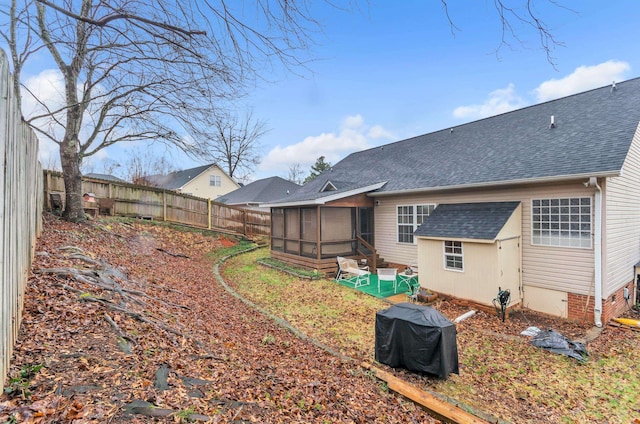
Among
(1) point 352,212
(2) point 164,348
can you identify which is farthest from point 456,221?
(2) point 164,348

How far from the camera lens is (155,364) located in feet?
10.4

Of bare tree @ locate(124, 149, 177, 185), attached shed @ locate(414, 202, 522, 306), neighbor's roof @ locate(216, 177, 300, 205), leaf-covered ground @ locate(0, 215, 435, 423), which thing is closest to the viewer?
leaf-covered ground @ locate(0, 215, 435, 423)

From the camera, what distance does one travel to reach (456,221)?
368 inches

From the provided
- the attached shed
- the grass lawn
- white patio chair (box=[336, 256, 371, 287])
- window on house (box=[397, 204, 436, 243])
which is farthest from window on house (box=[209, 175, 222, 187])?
the attached shed

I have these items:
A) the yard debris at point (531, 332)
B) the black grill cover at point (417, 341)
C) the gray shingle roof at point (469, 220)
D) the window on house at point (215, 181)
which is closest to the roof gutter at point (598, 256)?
the yard debris at point (531, 332)

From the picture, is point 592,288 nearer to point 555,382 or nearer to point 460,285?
point 460,285

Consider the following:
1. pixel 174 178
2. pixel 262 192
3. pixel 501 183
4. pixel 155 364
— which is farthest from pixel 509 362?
pixel 174 178

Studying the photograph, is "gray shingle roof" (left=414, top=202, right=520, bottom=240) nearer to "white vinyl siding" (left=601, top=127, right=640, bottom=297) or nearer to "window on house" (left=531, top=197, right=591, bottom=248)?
"window on house" (left=531, top=197, right=591, bottom=248)

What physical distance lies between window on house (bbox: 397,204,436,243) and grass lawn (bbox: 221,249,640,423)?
3328mm

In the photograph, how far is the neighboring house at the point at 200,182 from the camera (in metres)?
34.5

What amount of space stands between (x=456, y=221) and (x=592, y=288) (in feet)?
11.3

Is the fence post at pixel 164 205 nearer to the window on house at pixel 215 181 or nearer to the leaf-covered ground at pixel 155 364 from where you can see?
the leaf-covered ground at pixel 155 364

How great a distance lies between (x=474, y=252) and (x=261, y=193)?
2177cm

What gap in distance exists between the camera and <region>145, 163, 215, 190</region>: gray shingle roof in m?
34.4
